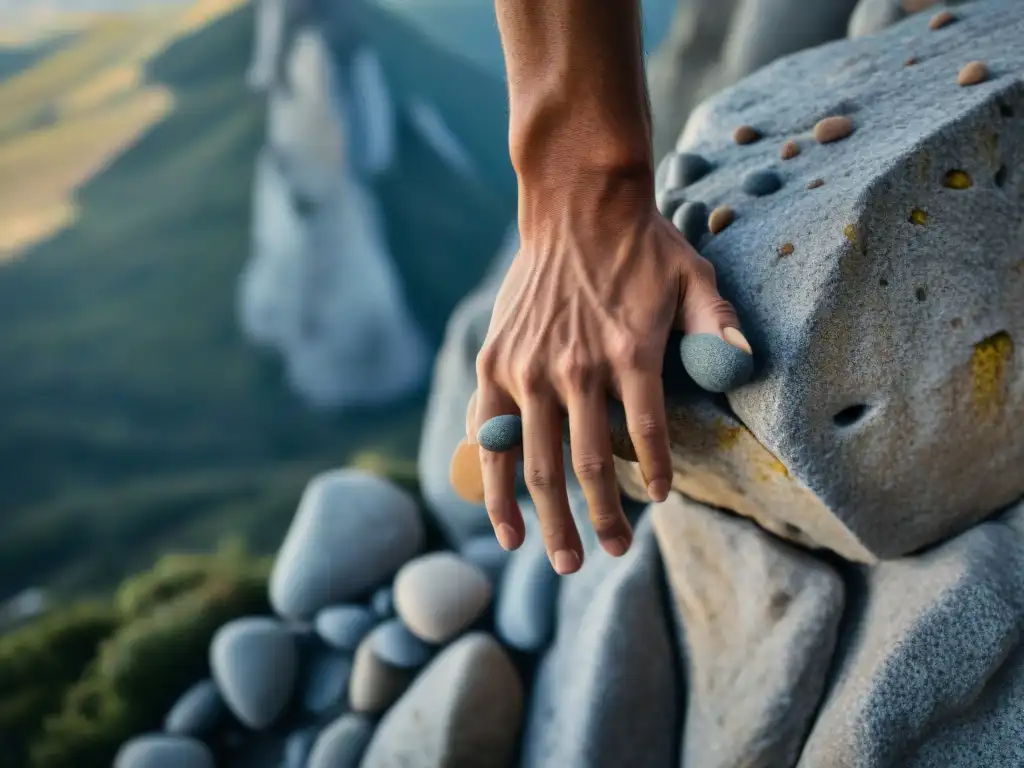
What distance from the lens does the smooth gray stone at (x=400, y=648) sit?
3.33 feet

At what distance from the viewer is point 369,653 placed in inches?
41.1

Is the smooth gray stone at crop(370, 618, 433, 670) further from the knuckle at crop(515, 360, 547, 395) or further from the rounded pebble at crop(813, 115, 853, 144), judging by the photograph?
the rounded pebble at crop(813, 115, 853, 144)

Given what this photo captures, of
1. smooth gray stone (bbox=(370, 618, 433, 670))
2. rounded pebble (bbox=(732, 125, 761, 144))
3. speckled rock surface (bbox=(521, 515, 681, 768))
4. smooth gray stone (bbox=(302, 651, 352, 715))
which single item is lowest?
smooth gray stone (bbox=(302, 651, 352, 715))

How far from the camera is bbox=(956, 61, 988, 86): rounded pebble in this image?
553 mm

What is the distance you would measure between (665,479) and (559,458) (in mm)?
73

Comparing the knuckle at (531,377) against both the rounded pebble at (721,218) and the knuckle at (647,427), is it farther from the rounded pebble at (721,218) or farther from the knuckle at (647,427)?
the rounded pebble at (721,218)

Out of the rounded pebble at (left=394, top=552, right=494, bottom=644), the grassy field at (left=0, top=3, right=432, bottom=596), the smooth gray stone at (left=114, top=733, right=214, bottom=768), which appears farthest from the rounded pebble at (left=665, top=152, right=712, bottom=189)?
the grassy field at (left=0, top=3, right=432, bottom=596)

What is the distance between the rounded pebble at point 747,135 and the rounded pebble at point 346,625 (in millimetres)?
862

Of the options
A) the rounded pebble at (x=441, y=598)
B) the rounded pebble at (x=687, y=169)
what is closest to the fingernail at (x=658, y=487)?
the rounded pebble at (x=687, y=169)

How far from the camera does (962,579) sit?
0.53 m

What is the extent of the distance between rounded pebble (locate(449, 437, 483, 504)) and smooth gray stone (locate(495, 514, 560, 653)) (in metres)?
0.36

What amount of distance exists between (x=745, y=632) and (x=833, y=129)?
430mm

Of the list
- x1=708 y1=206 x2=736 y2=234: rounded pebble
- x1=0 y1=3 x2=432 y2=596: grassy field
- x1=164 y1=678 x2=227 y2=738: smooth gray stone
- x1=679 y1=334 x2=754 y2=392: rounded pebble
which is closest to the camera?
x1=679 y1=334 x2=754 y2=392: rounded pebble

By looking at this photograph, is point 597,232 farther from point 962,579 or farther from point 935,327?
point 962,579
